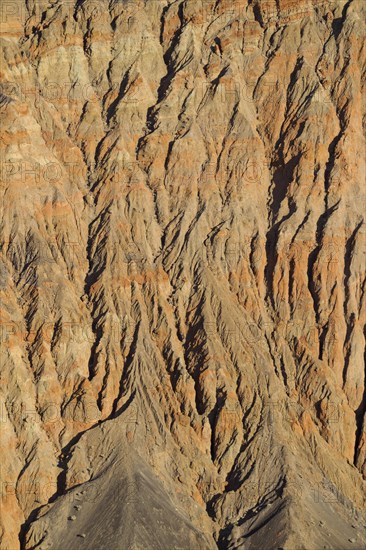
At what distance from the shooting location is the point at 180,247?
78000 mm

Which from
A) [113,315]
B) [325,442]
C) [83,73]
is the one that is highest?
[83,73]

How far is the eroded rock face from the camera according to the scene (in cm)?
6819

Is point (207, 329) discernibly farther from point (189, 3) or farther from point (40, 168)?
point (189, 3)

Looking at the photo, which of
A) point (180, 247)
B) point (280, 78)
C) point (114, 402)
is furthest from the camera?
point (280, 78)

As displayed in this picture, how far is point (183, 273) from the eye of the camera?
76.9 metres

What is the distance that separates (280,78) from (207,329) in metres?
18.6

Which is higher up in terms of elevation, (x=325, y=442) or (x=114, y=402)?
(x=114, y=402)

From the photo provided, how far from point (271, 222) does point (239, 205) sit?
7.12 ft

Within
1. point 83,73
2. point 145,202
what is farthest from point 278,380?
point 83,73

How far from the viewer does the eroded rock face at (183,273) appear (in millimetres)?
68188

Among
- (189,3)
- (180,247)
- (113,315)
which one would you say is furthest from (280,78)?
(113,315)

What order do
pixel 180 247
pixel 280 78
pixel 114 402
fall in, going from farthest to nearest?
pixel 280 78
pixel 180 247
pixel 114 402

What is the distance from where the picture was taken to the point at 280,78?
83312 mm

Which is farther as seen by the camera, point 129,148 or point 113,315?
point 129,148
